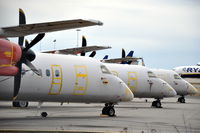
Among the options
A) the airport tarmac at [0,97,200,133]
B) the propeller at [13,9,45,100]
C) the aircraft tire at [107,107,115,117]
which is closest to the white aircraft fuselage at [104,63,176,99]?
the airport tarmac at [0,97,200,133]

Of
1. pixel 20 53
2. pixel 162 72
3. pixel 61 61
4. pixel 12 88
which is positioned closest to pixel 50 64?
pixel 61 61

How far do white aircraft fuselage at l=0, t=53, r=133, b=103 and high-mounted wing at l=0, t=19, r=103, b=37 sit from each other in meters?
3.43

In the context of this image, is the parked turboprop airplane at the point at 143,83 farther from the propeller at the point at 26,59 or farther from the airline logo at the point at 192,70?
the airline logo at the point at 192,70

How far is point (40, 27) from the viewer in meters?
16.5

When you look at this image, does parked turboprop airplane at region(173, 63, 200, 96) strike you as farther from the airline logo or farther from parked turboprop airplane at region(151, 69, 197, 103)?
parked turboprop airplane at region(151, 69, 197, 103)

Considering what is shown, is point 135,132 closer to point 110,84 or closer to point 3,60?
point 3,60

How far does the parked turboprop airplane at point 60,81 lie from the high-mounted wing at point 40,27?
0.28 feet

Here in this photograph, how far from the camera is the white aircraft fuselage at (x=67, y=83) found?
20281 millimetres

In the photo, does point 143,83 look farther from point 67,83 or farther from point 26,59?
point 26,59

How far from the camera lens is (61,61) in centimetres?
2225

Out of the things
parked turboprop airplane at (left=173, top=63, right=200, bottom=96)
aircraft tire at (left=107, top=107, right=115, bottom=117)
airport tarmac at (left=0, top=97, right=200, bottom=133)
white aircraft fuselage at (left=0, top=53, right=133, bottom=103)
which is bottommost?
airport tarmac at (left=0, top=97, right=200, bottom=133)

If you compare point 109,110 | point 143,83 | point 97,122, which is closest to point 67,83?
point 97,122

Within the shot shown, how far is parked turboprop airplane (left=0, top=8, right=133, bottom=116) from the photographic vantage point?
19.4 meters

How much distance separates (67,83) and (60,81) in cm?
42
